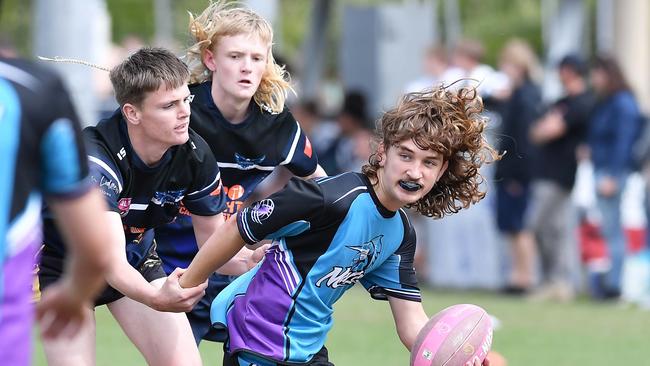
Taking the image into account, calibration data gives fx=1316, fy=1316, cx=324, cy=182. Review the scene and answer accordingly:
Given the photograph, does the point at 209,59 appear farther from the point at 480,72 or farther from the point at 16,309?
the point at 480,72

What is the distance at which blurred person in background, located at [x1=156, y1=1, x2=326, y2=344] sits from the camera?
5.88 meters

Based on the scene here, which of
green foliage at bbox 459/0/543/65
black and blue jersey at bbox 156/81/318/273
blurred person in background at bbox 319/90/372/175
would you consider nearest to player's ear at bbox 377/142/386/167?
black and blue jersey at bbox 156/81/318/273

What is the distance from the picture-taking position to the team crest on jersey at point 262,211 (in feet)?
15.2

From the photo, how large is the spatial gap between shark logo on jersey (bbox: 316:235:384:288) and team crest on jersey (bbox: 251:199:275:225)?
0.34 m

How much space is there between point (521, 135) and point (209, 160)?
7610 millimetres

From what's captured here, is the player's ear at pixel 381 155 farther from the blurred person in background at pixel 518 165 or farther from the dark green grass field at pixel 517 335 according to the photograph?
the blurred person in background at pixel 518 165

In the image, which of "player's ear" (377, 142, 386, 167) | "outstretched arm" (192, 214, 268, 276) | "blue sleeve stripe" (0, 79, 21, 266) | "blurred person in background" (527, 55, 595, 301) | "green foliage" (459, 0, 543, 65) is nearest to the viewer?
"blue sleeve stripe" (0, 79, 21, 266)

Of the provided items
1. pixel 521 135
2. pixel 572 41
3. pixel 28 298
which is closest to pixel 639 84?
pixel 572 41

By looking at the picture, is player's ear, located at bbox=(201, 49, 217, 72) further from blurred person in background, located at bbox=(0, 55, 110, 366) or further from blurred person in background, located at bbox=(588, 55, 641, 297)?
blurred person in background, located at bbox=(588, 55, 641, 297)

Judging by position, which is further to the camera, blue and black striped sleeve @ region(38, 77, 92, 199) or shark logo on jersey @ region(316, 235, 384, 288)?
shark logo on jersey @ region(316, 235, 384, 288)

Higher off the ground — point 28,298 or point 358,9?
point 28,298

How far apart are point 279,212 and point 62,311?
147cm

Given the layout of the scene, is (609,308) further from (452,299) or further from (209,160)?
(209,160)

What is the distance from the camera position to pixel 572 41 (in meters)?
14.7
